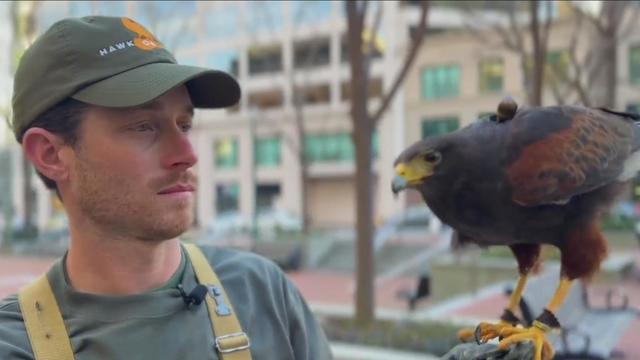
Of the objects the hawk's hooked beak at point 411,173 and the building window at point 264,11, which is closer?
the hawk's hooked beak at point 411,173

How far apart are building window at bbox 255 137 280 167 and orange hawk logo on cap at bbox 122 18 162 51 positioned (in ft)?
122

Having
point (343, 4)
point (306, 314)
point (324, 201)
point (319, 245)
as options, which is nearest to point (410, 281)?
point (319, 245)

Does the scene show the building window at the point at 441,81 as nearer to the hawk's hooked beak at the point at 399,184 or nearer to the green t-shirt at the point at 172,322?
the green t-shirt at the point at 172,322

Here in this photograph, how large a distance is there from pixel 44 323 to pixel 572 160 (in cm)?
126

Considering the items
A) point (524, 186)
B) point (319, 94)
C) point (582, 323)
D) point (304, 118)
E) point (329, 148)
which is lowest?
point (329, 148)

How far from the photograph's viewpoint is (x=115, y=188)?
4.96 feet

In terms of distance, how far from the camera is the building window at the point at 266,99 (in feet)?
117

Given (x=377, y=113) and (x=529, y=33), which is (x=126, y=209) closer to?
(x=377, y=113)

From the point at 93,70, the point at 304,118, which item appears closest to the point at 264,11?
the point at 93,70

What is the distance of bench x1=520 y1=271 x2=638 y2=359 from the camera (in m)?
4.10

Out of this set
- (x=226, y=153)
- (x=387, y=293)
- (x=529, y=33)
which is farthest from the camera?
(x=226, y=153)

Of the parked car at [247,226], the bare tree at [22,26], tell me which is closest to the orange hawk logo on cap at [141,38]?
the bare tree at [22,26]

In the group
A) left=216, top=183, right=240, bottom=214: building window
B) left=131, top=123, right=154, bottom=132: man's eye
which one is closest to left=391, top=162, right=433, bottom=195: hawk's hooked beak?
left=131, top=123, right=154, bottom=132: man's eye

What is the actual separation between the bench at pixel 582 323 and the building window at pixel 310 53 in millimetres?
13650
